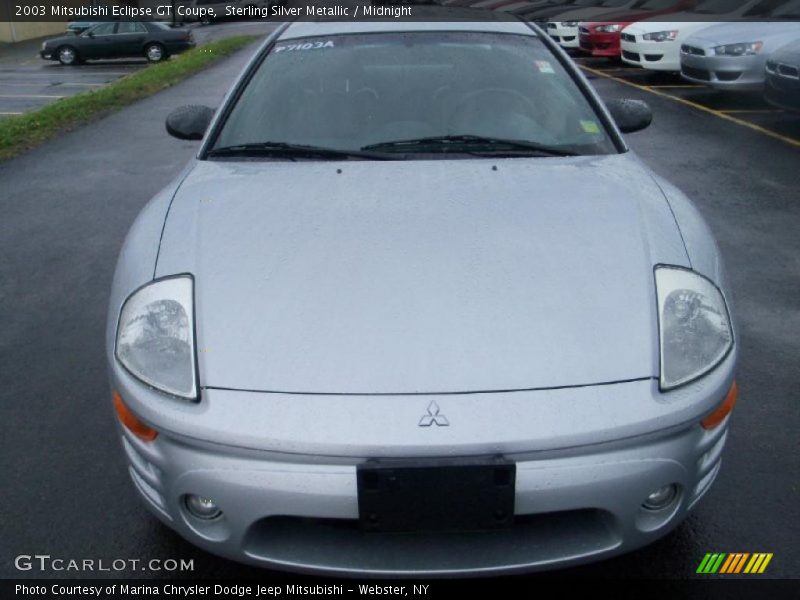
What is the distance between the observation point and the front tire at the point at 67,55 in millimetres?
22891

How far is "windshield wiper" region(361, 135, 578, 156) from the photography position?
9.67 ft

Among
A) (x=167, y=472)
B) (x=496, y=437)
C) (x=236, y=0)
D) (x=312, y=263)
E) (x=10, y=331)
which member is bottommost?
(x=236, y=0)

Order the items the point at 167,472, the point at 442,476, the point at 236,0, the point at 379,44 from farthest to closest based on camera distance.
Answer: the point at 236,0, the point at 379,44, the point at 167,472, the point at 442,476

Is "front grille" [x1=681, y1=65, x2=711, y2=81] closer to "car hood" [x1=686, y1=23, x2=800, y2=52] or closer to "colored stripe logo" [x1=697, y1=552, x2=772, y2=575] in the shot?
"car hood" [x1=686, y1=23, x2=800, y2=52]

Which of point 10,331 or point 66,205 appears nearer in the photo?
point 10,331

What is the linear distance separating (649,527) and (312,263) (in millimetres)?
1107

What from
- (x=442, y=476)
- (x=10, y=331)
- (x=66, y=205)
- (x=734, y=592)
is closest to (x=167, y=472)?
(x=442, y=476)

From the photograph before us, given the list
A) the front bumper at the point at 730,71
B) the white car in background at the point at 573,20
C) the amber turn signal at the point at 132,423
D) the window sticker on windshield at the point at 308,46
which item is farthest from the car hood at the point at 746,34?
the amber turn signal at the point at 132,423

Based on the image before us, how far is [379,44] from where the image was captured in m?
3.43

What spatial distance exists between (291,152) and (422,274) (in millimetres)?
1005

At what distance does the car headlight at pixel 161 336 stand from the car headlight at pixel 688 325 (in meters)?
1.18

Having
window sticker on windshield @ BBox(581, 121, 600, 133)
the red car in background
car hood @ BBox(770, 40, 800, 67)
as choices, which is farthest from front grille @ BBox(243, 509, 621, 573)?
the red car in background

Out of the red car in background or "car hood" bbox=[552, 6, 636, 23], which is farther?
"car hood" bbox=[552, 6, 636, 23]

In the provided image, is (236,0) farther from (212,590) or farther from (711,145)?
(212,590)
